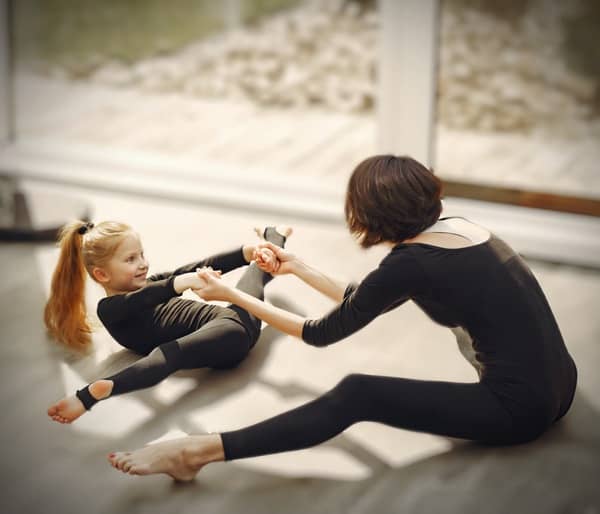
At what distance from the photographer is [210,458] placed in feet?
5.50

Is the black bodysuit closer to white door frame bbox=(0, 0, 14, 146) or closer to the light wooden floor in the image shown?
the light wooden floor

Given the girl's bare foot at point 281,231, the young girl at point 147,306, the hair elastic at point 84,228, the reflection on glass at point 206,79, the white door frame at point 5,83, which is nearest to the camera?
the young girl at point 147,306

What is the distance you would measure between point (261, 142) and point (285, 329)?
6.10 feet

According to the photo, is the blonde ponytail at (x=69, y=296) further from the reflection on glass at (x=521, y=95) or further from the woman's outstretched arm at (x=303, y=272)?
the reflection on glass at (x=521, y=95)

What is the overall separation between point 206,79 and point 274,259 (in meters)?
1.84

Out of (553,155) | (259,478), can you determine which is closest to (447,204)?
(553,155)

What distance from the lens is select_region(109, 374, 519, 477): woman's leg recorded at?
1662 millimetres

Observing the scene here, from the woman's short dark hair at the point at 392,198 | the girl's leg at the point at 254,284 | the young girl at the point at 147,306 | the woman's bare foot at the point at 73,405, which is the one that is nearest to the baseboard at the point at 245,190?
the girl's leg at the point at 254,284

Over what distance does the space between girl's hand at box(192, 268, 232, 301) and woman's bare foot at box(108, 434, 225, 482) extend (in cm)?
29

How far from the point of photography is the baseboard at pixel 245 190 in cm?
285

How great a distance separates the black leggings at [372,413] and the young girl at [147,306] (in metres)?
0.33

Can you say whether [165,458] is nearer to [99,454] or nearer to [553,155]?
[99,454]

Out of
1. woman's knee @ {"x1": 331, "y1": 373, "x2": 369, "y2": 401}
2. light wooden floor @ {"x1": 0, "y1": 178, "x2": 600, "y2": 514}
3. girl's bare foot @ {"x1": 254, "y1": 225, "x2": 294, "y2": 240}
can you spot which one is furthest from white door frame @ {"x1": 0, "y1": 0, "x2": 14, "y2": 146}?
woman's knee @ {"x1": 331, "y1": 373, "x2": 369, "y2": 401}

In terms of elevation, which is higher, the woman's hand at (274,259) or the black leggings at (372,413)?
the woman's hand at (274,259)
